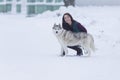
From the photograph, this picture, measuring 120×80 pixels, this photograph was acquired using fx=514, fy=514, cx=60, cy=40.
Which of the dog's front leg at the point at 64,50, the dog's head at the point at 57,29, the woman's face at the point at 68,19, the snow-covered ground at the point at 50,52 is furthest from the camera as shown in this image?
the dog's front leg at the point at 64,50

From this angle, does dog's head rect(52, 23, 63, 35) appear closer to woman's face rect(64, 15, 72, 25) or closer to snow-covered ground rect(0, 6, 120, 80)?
woman's face rect(64, 15, 72, 25)

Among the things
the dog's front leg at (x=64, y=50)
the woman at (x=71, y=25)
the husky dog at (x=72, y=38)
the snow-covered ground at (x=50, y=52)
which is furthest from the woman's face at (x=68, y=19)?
the snow-covered ground at (x=50, y=52)

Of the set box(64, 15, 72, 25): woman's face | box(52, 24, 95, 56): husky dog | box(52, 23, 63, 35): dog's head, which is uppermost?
box(64, 15, 72, 25): woman's face

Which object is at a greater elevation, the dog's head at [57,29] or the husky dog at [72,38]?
the dog's head at [57,29]

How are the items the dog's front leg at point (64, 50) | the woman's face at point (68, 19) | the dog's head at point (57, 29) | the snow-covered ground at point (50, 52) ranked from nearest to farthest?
the snow-covered ground at point (50, 52) → the dog's head at point (57, 29) → the woman's face at point (68, 19) → the dog's front leg at point (64, 50)

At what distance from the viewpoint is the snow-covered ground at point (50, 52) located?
9.55m

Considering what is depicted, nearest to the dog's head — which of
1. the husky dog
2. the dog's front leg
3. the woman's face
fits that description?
the husky dog

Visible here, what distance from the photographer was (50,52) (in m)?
13.5

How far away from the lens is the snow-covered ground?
9.55 m

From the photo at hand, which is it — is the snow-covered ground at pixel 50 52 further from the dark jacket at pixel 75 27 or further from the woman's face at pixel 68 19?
the woman's face at pixel 68 19

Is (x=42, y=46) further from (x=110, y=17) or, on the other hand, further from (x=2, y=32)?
(x=110, y=17)

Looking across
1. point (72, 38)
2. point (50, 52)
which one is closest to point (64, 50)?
point (72, 38)

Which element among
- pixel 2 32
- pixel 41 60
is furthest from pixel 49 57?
pixel 2 32

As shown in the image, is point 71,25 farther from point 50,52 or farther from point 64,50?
point 50,52
